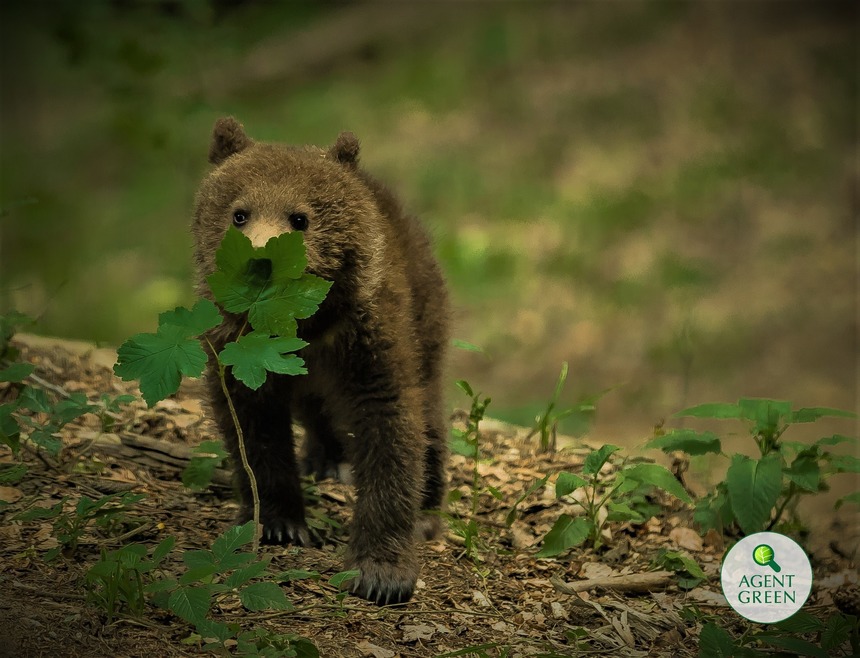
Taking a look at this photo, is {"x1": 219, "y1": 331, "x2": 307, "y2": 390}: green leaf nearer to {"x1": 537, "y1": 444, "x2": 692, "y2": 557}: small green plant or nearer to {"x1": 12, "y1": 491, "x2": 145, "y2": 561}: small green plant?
{"x1": 12, "y1": 491, "x2": 145, "y2": 561}: small green plant

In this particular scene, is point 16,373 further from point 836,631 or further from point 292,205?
point 836,631

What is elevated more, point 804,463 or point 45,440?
point 804,463

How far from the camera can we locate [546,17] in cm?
1367

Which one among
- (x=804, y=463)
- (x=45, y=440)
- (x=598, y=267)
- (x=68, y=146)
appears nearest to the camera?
(x=45, y=440)

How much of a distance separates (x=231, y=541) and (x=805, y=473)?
2113mm

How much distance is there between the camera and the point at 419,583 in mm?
3650

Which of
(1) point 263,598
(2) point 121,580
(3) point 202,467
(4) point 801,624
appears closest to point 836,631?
(4) point 801,624

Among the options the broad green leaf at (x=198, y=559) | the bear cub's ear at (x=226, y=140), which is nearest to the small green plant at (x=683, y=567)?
the broad green leaf at (x=198, y=559)

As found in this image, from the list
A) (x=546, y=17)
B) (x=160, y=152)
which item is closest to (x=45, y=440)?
(x=160, y=152)

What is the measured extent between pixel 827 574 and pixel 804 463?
1.80ft

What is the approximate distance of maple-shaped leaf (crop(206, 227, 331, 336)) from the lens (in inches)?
116

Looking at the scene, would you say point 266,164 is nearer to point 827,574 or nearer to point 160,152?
point 827,574

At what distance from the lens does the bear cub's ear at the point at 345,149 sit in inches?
149

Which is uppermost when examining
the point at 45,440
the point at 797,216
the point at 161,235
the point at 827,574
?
the point at 797,216
